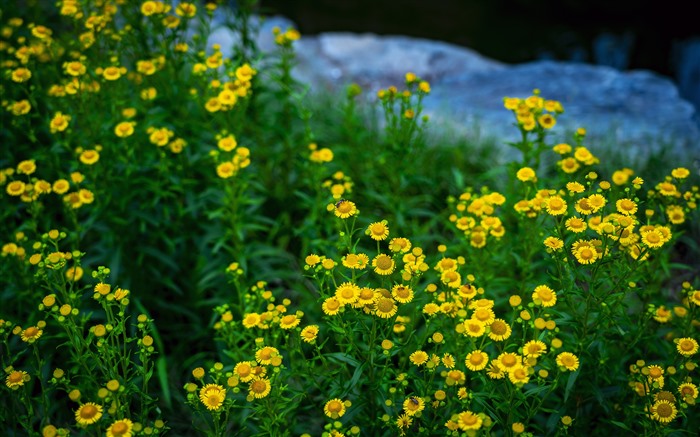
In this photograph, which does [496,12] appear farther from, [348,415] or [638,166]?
[348,415]

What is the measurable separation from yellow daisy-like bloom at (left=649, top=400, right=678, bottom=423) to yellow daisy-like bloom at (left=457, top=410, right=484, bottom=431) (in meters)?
0.60

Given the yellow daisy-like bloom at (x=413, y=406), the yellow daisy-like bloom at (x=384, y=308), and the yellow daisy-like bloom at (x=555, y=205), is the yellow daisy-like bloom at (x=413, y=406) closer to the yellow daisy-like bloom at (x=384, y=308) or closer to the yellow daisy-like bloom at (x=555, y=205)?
the yellow daisy-like bloom at (x=384, y=308)

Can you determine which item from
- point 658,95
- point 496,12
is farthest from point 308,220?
point 496,12

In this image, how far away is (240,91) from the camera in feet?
9.55

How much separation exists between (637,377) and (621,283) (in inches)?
12.7

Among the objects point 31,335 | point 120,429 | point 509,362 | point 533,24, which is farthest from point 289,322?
point 533,24

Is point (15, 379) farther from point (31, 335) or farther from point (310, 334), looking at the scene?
point (310, 334)

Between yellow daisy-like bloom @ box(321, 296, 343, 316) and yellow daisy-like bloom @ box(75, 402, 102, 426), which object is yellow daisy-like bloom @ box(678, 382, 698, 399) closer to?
yellow daisy-like bloom @ box(321, 296, 343, 316)

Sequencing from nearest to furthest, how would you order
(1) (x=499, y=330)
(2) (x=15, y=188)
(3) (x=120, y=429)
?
(3) (x=120, y=429)
(1) (x=499, y=330)
(2) (x=15, y=188)

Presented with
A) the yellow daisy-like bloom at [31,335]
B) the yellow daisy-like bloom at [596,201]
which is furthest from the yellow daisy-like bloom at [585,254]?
the yellow daisy-like bloom at [31,335]

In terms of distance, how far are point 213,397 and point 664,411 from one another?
4.43 feet

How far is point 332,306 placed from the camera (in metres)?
1.94

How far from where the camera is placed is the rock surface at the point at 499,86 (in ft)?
15.5

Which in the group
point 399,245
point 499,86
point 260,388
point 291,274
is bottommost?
point 291,274
